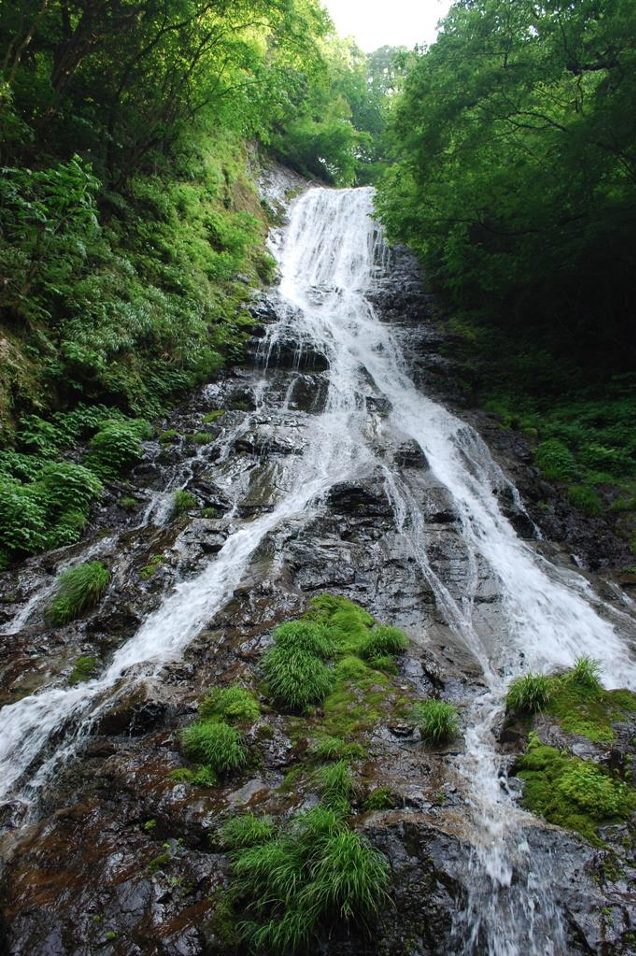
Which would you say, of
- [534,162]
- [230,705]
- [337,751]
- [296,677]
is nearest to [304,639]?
[296,677]

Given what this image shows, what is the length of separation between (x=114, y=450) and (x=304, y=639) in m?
5.45

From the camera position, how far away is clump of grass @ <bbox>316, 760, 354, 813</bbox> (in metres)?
3.47

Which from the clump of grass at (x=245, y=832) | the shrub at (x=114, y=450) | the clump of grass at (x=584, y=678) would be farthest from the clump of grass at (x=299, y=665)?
the shrub at (x=114, y=450)

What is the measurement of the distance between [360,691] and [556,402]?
10.8 m

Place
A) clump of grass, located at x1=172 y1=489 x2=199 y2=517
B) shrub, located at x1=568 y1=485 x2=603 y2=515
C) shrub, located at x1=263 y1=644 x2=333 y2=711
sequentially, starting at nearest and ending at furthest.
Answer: shrub, located at x1=263 y1=644 x2=333 y2=711 → clump of grass, located at x1=172 y1=489 x2=199 y2=517 → shrub, located at x1=568 y1=485 x2=603 y2=515

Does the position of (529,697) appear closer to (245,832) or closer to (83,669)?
(245,832)

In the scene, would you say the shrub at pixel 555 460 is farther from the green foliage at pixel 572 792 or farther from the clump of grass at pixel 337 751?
the clump of grass at pixel 337 751

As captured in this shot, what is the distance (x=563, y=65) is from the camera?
10.0 metres

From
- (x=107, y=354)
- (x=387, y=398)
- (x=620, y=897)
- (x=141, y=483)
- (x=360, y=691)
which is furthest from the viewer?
(x=387, y=398)

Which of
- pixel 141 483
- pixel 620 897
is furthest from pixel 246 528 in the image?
pixel 620 897

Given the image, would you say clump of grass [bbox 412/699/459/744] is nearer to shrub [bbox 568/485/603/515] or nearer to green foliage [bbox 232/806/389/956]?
green foliage [bbox 232/806/389/956]

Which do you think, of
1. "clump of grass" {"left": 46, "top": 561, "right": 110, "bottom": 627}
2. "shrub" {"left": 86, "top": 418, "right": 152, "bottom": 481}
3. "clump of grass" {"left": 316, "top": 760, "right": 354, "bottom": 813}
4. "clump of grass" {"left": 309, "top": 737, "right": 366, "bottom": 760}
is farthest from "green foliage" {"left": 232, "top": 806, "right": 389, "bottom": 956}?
"shrub" {"left": 86, "top": 418, "right": 152, "bottom": 481}

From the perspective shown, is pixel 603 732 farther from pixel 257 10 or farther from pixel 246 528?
pixel 257 10

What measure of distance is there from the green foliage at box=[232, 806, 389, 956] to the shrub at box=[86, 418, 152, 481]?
679 centimetres
